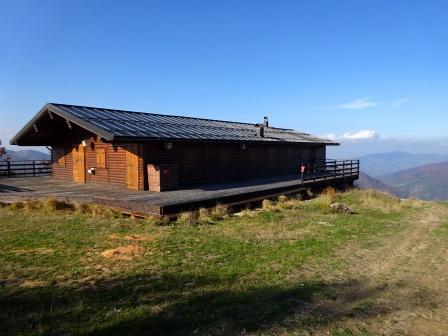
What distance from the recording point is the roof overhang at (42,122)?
1735 centimetres

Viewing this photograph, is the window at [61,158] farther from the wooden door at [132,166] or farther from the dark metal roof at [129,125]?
the wooden door at [132,166]

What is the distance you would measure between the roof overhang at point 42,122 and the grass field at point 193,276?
4266 mm

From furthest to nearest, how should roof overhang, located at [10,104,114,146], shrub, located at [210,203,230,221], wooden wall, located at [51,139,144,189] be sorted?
1. wooden wall, located at [51,139,144,189]
2. roof overhang, located at [10,104,114,146]
3. shrub, located at [210,203,230,221]

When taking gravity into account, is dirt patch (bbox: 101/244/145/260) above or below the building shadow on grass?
below

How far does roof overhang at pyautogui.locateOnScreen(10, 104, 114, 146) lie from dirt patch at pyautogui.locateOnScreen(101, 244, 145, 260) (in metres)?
7.05

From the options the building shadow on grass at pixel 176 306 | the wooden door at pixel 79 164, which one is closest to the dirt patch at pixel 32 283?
the building shadow on grass at pixel 176 306

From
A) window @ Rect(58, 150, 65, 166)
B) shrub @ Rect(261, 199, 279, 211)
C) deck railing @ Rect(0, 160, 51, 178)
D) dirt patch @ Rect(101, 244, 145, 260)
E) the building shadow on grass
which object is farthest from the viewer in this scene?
deck railing @ Rect(0, 160, 51, 178)

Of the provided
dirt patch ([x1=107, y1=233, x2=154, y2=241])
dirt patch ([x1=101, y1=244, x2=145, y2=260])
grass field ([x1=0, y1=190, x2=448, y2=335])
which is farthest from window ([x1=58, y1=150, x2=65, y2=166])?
dirt patch ([x1=101, y1=244, x2=145, y2=260])

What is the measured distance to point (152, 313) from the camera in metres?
Result: 6.29

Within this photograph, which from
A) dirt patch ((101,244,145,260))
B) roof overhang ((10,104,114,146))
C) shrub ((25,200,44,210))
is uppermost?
roof overhang ((10,104,114,146))

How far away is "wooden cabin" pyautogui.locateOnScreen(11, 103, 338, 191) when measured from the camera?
61.1 feet

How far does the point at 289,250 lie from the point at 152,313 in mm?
4934

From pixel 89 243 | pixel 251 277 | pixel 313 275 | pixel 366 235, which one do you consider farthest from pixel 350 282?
pixel 89 243

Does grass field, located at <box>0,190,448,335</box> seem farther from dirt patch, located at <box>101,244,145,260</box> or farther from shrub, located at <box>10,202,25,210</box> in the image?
shrub, located at <box>10,202,25,210</box>
